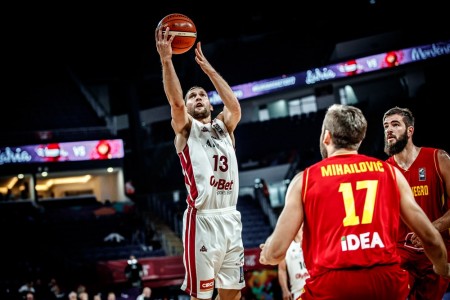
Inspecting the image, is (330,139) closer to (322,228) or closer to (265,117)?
(322,228)

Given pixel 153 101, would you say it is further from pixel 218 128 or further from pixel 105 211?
pixel 218 128

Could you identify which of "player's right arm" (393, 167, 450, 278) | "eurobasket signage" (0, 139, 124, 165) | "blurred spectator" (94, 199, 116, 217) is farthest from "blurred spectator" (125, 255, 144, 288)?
"player's right arm" (393, 167, 450, 278)

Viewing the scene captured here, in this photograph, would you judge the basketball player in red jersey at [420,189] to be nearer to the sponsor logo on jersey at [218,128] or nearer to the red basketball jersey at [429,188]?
the red basketball jersey at [429,188]

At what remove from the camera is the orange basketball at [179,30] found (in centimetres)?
523

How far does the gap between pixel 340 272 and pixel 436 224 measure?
2002 millimetres

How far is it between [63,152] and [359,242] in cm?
2428

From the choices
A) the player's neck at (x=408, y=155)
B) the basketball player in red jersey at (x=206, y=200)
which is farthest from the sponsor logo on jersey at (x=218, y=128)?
the player's neck at (x=408, y=155)

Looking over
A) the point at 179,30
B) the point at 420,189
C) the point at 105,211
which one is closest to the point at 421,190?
the point at 420,189

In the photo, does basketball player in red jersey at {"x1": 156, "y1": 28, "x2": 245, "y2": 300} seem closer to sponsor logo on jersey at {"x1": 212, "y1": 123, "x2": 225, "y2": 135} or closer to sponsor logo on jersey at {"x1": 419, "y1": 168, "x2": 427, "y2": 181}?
sponsor logo on jersey at {"x1": 212, "y1": 123, "x2": 225, "y2": 135}

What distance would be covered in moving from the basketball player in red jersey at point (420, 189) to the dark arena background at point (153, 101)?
13.3m

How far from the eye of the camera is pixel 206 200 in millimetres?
5113

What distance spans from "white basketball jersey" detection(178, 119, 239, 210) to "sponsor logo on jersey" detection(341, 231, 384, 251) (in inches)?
85.0

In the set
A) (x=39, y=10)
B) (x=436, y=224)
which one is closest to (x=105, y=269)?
(x=436, y=224)

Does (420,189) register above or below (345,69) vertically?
below
